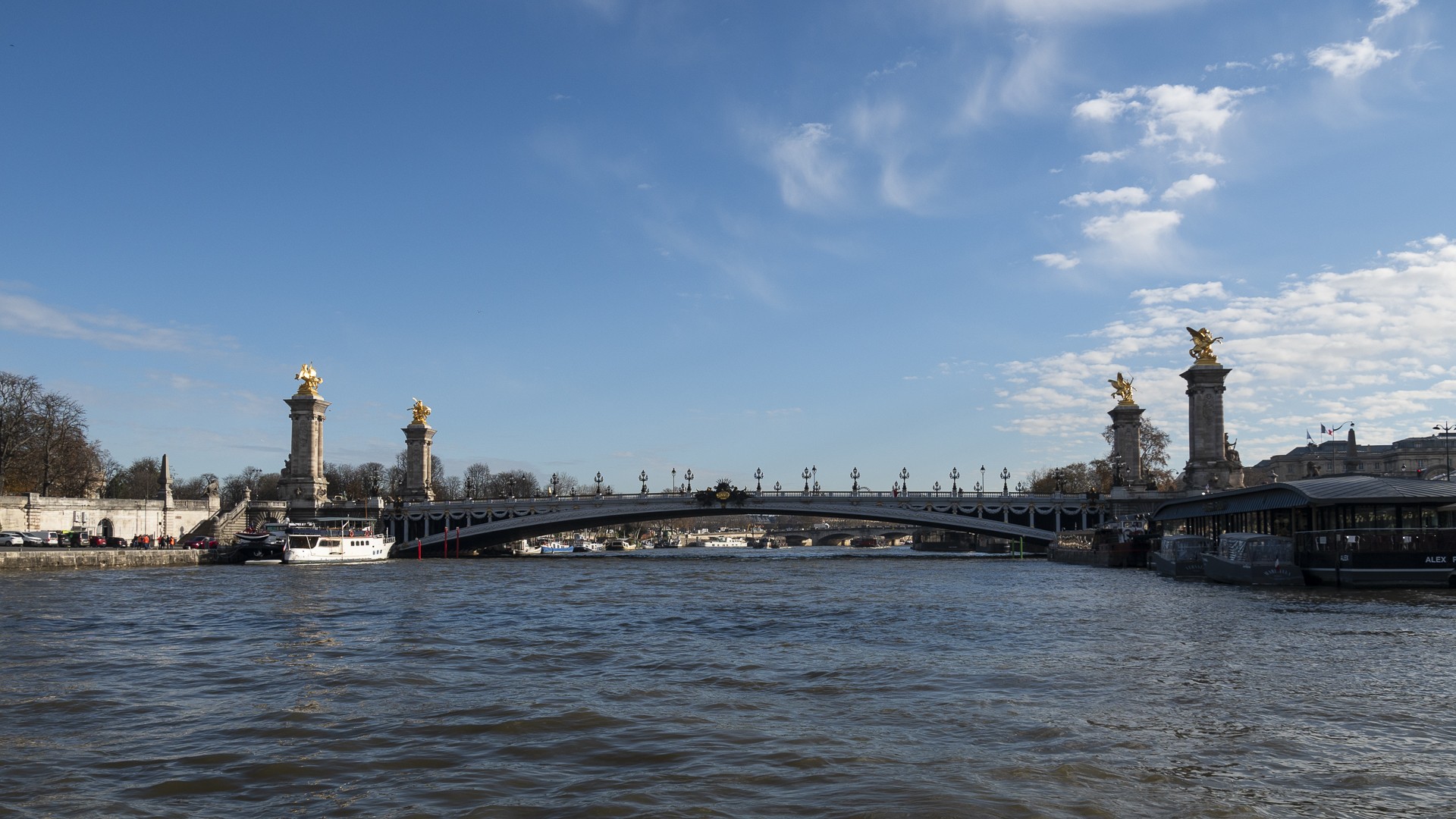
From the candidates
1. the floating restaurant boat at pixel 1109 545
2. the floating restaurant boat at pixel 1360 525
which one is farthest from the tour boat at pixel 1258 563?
the floating restaurant boat at pixel 1109 545

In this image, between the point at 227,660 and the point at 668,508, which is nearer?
the point at 227,660

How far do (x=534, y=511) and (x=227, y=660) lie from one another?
230ft

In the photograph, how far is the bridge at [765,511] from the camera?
279 feet

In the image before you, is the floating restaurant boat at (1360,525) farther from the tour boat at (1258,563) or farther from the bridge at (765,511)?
the bridge at (765,511)

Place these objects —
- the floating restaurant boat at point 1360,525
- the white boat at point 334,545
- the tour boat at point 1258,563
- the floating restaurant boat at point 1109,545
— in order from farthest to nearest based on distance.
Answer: the white boat at point 334,545 → the floating restaurant boat at point 1109,545 → the tour boat at point 1258,563 → the floating restaurant boat at point 1360,525

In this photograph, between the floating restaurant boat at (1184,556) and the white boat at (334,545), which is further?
the white boat at (334,545)

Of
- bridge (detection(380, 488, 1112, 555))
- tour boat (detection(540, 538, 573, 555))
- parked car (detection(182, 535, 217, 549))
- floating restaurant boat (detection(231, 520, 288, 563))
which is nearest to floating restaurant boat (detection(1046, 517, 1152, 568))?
bridge (detection(380, 488, 1112, 555))

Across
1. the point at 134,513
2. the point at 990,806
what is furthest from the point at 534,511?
the point at 990,806

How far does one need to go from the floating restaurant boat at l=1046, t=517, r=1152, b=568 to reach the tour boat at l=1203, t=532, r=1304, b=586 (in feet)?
63.5

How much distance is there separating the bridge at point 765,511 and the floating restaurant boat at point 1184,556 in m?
30.1

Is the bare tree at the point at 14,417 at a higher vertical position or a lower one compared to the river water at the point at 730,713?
higher

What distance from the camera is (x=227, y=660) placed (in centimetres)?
2091

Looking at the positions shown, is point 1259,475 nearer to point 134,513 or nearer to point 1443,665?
point 134,513

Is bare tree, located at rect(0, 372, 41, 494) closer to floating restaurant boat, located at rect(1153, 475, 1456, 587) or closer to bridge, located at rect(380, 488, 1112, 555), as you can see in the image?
bridge, located at rect(380, 488, 1112, 555)
